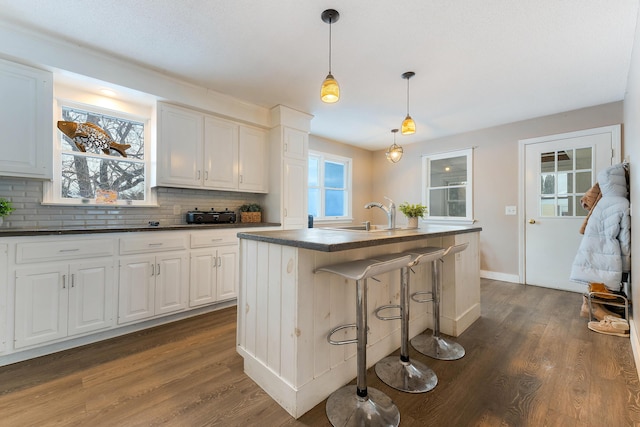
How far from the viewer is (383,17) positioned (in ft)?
6.32

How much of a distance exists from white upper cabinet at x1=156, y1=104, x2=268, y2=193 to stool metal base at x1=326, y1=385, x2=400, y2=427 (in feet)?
8.58

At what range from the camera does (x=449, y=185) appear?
4.81 m

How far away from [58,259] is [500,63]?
4064 mm

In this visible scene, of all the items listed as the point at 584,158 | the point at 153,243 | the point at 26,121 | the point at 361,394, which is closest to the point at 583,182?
the point at 584,158

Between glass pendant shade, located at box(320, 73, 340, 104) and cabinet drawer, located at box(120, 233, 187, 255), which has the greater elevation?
glass pendant shade, located at box(320, 73, 340, 104)

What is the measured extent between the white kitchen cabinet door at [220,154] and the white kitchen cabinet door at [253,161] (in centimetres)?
9

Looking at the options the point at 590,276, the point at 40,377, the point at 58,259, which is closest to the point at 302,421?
the point at 40,377

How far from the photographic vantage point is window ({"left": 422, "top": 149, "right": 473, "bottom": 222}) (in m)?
4.57

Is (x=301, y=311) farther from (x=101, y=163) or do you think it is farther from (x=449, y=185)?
(x=449, y=185)

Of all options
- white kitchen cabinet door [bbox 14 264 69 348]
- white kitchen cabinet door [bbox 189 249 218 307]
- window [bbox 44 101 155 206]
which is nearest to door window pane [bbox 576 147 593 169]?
white kitchen cabinet door [bbox 189 249 218 307]

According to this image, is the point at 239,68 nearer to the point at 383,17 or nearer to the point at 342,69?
the point at 342,69

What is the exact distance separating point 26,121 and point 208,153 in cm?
147

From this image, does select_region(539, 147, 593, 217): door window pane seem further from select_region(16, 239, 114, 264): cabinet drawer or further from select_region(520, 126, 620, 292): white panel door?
select_region(16, 239, 114, 264): cabinet drawer

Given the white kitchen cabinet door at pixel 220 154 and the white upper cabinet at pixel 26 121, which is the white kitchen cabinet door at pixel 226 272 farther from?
the white upper cabinet at pixel 26 121
